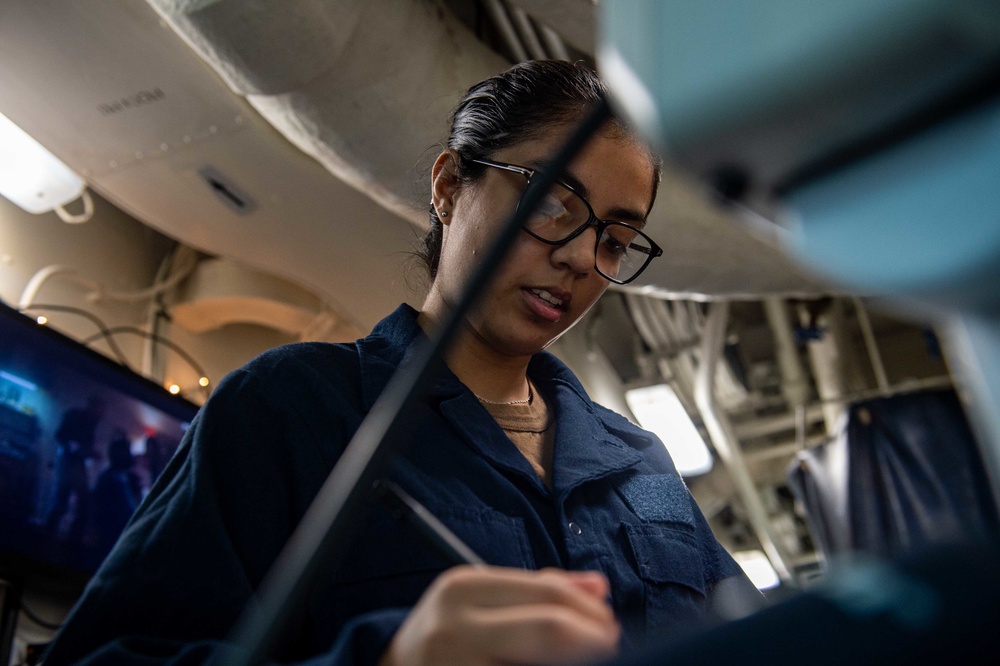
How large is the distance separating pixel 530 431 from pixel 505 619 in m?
0.68

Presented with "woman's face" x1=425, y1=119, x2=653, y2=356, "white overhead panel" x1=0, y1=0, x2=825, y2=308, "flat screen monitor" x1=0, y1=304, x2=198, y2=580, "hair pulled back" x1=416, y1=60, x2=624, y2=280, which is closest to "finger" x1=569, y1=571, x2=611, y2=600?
"woman's face" x1=425, y1=119, x2=653, y2=356

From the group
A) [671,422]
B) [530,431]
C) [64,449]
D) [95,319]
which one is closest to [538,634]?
[530,431]

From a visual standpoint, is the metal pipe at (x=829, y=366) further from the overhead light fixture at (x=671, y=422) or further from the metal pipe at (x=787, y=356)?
the overhead light fixture at (x=671, y=422)

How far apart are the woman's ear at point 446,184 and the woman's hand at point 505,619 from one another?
774 millimetres

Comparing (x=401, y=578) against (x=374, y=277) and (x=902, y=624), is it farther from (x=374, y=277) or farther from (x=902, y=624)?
(x=374, y=277)

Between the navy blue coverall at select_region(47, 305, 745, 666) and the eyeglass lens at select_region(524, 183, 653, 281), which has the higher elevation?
the eyeglass lens at select_region(524, 183, 653, 281)

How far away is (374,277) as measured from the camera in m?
2.40

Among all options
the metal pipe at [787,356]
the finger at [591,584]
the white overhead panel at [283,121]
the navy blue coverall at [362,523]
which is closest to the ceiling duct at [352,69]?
the white overhead panel at [283,121]

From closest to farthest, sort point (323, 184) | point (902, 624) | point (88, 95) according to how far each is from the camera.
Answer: point (902, 624) → point (88, 95) → point (323, 184)

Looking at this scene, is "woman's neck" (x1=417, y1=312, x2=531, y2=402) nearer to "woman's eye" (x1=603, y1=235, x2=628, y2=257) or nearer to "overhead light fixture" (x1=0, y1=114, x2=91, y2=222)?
"woman's eye" (x1=603, y1=235, x2=628, y2=257)

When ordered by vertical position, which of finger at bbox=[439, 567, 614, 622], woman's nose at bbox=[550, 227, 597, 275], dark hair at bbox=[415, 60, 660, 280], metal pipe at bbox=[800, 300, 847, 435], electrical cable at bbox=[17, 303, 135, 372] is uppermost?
metal pipe at bbox=[800, 300, 847, 435]

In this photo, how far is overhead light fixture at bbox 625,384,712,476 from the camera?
3.03 m

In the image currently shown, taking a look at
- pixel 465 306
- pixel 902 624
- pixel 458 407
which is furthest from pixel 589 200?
pixel 902 624

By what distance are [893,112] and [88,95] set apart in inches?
72.8
